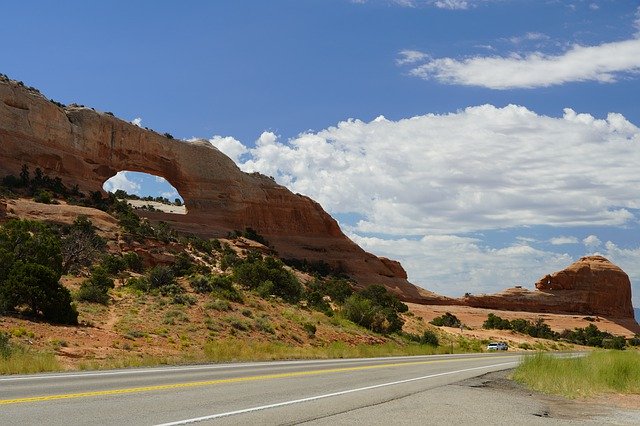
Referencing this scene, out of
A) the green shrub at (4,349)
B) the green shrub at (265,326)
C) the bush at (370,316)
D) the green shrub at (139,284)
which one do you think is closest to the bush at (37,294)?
the green shrub at (4,349)

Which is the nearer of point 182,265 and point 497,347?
point 182,265

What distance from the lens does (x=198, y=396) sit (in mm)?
11086

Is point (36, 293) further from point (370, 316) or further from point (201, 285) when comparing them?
point (370, 316)

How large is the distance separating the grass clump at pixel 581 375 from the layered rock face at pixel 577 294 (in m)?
72.0

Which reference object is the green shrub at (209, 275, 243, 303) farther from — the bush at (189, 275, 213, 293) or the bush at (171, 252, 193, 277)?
the bush at (171, 252, 193, 277)

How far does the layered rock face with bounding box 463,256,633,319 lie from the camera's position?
3575 inches

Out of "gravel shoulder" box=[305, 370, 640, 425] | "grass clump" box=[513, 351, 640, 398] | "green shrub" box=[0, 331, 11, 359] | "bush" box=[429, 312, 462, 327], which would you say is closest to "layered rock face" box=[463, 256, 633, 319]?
"bush" box=[429, 312, 462, 327]

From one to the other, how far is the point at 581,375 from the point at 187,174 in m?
65.0

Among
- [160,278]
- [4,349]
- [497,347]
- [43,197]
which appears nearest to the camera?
[4,349]

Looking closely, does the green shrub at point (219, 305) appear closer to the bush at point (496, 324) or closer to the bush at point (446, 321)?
the bush at point (446, 321)

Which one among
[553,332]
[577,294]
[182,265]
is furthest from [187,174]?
[577,294]

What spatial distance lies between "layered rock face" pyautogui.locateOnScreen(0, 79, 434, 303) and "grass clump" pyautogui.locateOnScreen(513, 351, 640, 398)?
54564mm

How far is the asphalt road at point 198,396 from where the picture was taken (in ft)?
28.5

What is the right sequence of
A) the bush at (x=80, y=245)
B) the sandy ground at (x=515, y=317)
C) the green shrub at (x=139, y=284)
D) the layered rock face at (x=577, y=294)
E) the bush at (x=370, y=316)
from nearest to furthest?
the green shrub at (x=139, y=284) < the bush at (x=80, y=245) < the bush at (x=370, y=316) < the sandy ground at (x=515, y=317) < the layered rock face at (x=577, y=294)
